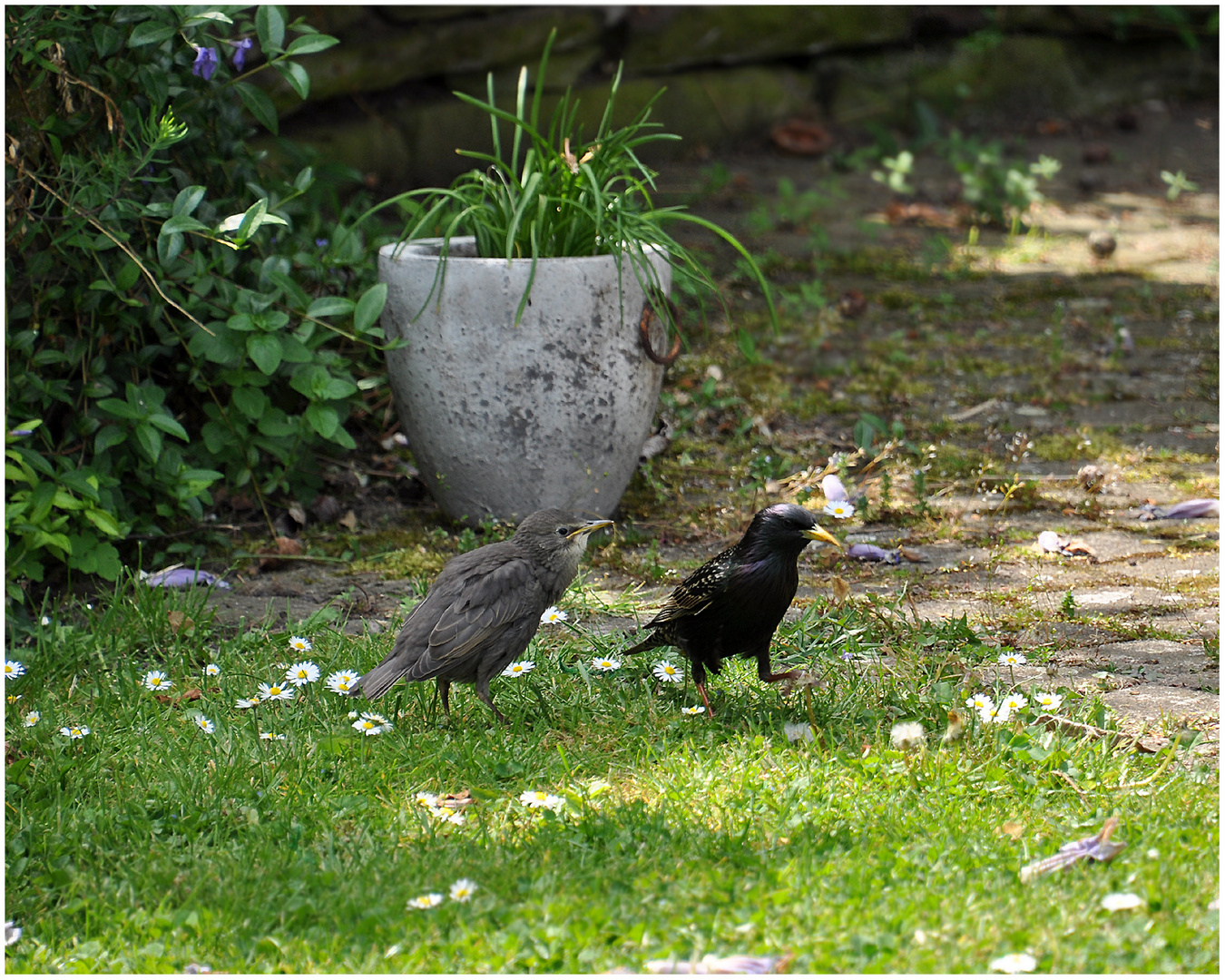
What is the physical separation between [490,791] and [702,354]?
11.8 feet

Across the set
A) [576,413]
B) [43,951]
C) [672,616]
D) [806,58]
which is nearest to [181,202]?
[576,413]

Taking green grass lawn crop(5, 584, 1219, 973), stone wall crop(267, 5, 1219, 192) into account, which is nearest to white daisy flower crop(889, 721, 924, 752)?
green grass lawn crop(5, 584, 1219, 973)

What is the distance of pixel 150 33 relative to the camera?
3812 mm

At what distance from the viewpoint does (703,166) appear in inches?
361

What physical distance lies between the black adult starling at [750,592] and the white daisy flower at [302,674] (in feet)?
3.24

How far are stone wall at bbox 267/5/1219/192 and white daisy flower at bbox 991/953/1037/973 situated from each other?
5.96 metres

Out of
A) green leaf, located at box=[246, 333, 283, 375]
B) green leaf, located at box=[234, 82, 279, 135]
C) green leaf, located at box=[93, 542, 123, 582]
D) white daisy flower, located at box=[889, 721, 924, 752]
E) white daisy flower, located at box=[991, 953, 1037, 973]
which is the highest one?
green leaf, located at box=[234, 82, 279, 135]

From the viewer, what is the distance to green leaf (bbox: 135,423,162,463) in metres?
3.94

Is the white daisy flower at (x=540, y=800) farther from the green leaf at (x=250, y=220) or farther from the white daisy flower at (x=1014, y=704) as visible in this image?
the green leaf at (x=250, y=220)

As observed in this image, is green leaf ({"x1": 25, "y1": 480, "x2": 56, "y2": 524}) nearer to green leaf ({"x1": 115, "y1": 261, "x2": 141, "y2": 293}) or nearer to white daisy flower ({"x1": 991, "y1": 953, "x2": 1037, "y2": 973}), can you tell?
green leaf ({"x1": 115, "y1": 261, "x2": 141, "y2": 293})

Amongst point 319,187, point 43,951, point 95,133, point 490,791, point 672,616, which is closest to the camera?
point 43,951

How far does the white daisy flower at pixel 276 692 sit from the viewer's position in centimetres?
322

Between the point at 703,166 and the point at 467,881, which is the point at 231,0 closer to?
the point at 467,881

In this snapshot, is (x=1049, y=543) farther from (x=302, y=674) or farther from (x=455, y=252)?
(x=302, y=674)
